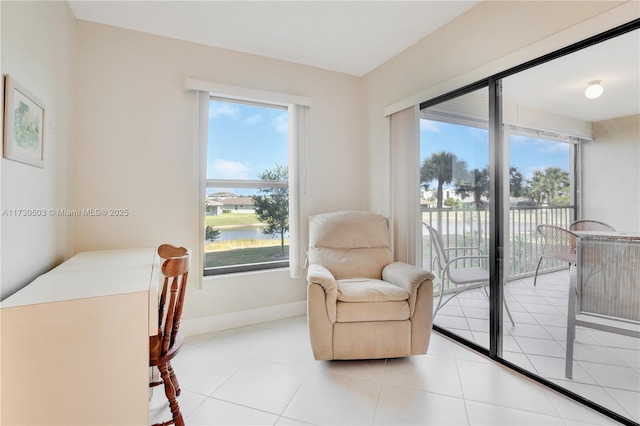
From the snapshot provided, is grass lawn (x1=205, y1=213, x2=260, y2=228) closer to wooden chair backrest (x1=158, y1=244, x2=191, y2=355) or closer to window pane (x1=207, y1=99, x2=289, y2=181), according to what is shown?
window pane (x1=207, y1=99, x2=289, y2=181)

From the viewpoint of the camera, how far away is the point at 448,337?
2453 mm

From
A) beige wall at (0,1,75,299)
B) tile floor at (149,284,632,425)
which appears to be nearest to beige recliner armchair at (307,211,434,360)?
tile floor at (149,284,632,425)

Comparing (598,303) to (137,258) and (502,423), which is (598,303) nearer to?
(502,423)

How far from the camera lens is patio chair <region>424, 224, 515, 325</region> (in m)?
2.21

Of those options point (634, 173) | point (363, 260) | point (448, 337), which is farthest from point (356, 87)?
point (448, 337)

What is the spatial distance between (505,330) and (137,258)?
A: 2.57 m

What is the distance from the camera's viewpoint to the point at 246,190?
9.58 ft

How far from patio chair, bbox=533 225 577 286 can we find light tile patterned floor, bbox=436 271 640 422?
0.10 m

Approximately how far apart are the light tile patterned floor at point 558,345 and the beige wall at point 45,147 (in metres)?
2.83

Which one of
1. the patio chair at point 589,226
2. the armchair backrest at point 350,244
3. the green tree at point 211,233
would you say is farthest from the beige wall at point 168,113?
the patio chair at point 589,226

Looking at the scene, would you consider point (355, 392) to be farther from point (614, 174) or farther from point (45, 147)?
point (45, 147)

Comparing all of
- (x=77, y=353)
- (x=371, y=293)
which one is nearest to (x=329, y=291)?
(x=371, y=293)

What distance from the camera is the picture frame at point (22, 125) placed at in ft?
4.12

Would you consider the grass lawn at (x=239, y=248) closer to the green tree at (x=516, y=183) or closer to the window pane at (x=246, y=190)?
the window pane at (x=246, y=190)
